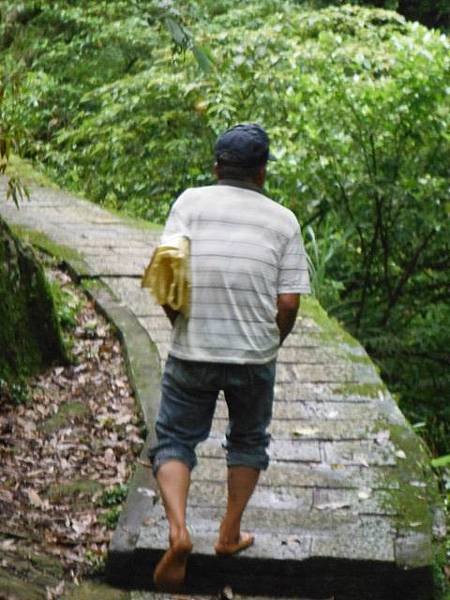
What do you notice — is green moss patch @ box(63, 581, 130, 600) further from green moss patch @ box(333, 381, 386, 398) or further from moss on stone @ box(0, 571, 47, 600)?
green moss patch @ box(333, 381, 386, 398)

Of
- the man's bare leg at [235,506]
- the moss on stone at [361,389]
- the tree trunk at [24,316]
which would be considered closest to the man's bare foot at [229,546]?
the man's bare leg at [235,506]

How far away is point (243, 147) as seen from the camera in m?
3.66

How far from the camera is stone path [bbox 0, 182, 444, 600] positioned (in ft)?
12.5

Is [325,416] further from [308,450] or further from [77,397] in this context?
[77,397]

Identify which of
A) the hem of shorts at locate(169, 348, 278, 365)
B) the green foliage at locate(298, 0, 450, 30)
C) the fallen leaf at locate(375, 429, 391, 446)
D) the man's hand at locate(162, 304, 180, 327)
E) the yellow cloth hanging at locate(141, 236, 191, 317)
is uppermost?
the green foliage at locate(298, 0, 450, 30)

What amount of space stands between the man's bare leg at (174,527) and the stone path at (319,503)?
10.4 inches

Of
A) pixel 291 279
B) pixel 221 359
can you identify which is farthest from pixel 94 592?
pixel 291 279

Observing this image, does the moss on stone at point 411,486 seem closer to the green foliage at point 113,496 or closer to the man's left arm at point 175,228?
the green foliage at point 113,496

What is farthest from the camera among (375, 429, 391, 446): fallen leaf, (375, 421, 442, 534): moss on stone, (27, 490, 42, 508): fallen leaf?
(375, 429, 391, 446): fallen leaf

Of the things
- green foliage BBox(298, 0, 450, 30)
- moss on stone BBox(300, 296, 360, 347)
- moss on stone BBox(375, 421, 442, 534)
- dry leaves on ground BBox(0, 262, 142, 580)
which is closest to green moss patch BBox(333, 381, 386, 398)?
moss on stone BBox(375, 421, 442, 534)

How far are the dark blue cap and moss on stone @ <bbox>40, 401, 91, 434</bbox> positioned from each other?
7.32 ft

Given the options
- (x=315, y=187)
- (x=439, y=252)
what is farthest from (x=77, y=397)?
(x=439, y=252)

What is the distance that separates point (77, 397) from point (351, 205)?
12.4ft

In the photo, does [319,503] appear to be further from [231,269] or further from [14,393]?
[14,393]
